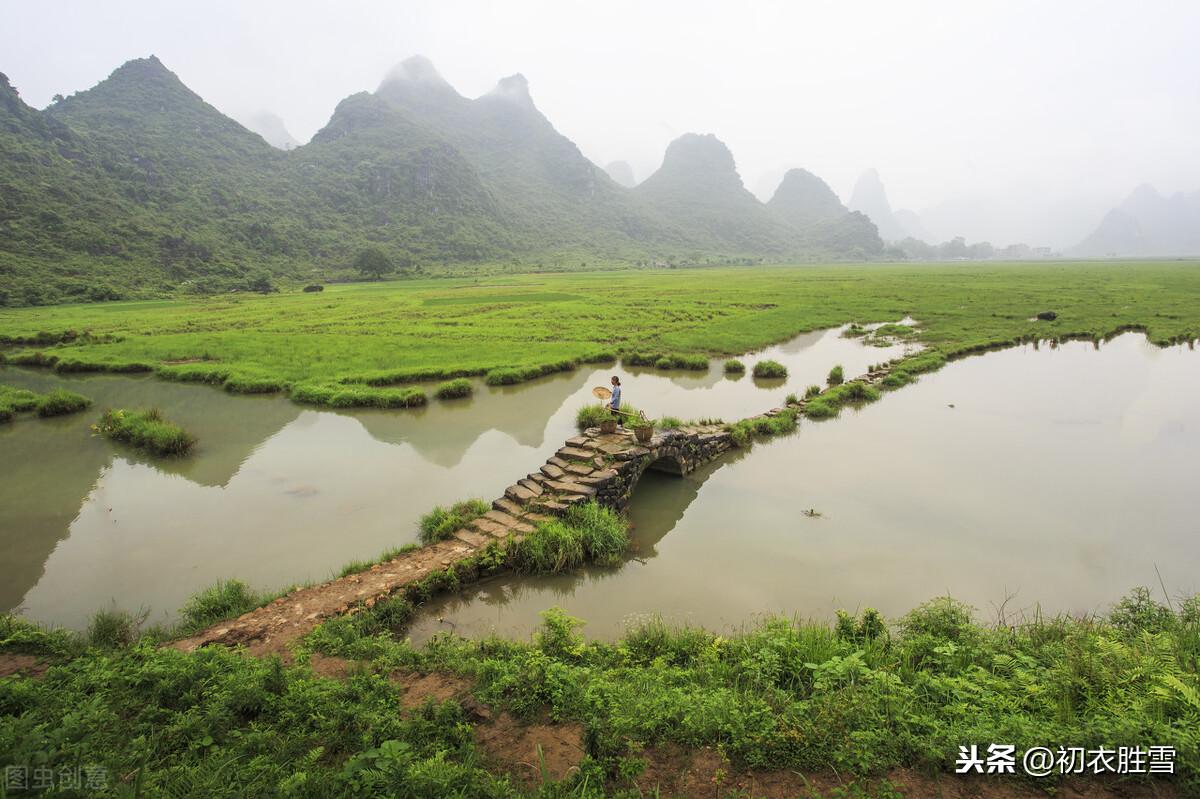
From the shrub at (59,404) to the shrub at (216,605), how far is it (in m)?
16.3

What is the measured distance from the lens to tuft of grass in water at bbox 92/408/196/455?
14.2 metres

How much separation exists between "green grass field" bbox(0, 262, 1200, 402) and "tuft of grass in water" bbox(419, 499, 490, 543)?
11.6 m

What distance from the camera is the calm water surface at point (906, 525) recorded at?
7988 millimetres

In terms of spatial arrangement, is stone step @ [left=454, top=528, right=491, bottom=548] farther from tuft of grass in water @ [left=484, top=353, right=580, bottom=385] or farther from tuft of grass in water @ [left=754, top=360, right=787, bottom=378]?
tuft of grass in water @ [left=754, top=360, right=787, bottom=378]

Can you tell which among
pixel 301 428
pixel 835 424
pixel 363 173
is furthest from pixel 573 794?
pixel 363 173

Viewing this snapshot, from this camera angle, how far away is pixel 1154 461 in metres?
12.6

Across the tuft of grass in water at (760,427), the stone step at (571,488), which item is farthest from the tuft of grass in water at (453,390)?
the tuft of grass in water at (760,427)

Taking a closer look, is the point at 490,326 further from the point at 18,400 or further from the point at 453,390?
the point at 18,400

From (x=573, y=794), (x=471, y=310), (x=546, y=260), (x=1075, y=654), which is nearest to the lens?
(x=573, y=794)

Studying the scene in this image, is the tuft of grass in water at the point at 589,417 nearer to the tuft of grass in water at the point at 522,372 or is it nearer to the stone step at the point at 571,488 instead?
the stone step at the point at 571,488

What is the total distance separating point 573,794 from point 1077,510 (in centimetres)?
1192

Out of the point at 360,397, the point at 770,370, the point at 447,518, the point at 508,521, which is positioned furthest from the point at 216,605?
the point at 770,370

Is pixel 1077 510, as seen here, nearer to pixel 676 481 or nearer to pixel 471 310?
pixel 676 481

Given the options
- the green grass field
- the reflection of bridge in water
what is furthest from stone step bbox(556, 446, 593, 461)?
the green grass field
